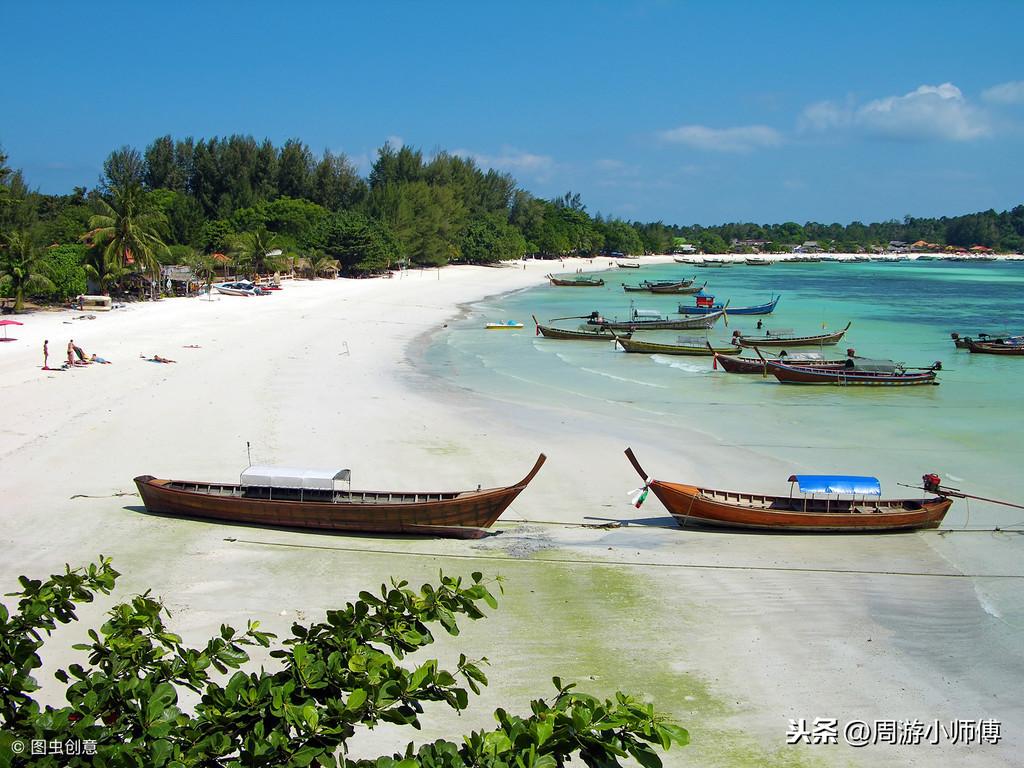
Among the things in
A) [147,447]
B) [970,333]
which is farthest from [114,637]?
[970,333]

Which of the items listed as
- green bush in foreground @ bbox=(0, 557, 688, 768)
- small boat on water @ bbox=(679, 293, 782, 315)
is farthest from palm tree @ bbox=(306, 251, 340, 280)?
green bush in foreground @ bbox=(0, 557, 688, 768)

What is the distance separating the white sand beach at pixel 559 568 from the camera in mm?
9250

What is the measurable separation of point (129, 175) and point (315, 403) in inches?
2979

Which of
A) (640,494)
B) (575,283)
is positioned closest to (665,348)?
(640,494)

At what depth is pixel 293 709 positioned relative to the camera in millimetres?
3498

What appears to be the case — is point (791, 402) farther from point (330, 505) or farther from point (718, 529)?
point (330, 505)

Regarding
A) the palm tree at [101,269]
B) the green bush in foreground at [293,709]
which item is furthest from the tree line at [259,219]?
the green bush in foreground at [293,709]

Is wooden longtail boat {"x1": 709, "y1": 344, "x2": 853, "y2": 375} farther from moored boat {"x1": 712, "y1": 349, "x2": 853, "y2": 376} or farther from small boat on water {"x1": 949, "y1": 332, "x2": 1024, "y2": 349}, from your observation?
small boat on water {"x1": 949, "y1": 332, "x2": 1024, "y2": 349}

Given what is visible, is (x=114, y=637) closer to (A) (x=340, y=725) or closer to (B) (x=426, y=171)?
(A) (x=340, y=725)

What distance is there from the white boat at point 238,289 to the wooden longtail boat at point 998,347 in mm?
41526

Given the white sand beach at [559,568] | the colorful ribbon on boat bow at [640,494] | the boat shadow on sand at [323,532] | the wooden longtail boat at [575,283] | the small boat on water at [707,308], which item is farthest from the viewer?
the wooden longtail boat at [575,283]

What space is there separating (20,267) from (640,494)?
32.5m

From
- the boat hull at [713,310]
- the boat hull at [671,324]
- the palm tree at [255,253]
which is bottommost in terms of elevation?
the boat hull at [671,324]

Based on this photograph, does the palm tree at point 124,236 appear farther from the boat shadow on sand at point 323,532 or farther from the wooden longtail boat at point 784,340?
the boat shadow on sand at point 323,532
